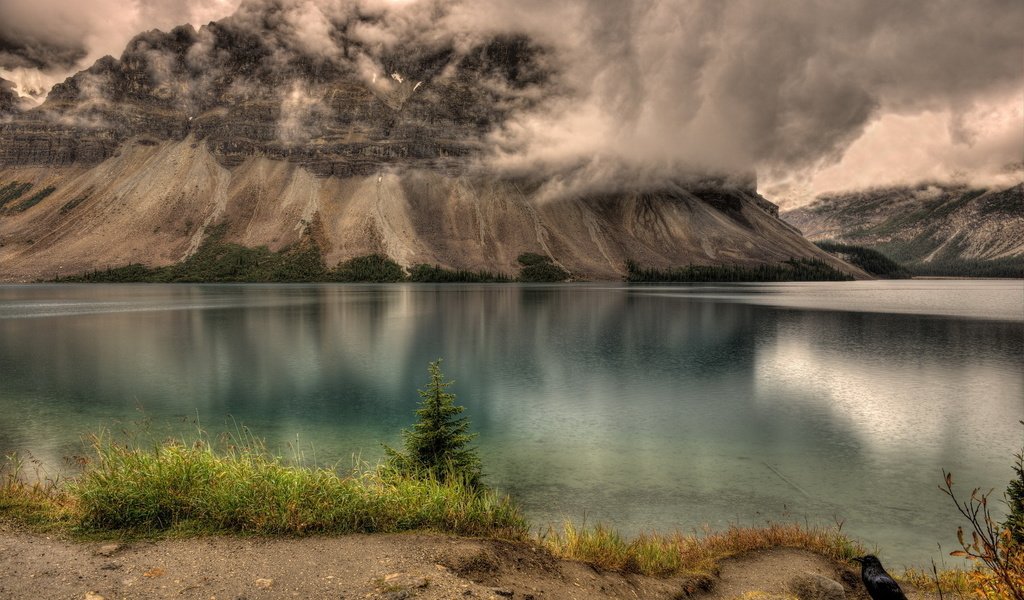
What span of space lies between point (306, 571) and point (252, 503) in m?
2.30

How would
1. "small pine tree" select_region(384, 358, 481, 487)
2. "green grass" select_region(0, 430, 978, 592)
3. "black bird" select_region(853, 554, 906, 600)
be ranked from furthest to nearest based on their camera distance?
1. "small pine tree" select_region(384, 358, 481, 487)
2. "green grass" select_region(0, 430, 978, 592)
3. "black bird" select_region(853, 554, 906, 600)

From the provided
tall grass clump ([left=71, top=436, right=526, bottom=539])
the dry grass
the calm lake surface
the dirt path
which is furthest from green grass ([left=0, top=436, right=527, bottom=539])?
the calm lake surface

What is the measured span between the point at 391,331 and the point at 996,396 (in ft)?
205

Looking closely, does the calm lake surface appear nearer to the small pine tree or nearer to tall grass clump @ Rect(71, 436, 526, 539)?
the small pine tree

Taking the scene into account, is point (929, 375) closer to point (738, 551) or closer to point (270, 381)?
point (738, 551)

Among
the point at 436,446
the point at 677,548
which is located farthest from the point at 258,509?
the point at 677,548

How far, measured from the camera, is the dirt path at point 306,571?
299 inches

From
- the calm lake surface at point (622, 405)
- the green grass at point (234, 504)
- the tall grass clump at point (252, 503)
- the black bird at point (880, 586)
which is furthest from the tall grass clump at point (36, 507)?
the black bird at point (880, 586)

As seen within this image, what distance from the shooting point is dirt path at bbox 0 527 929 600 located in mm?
7598

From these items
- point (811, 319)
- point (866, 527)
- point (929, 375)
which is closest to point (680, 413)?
point (866, 527)

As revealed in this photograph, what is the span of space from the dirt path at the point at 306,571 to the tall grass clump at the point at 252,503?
460 millimetres

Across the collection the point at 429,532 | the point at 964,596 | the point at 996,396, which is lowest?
the point at 996,396

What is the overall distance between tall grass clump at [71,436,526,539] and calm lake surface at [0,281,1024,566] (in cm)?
835

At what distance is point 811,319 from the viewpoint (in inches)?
3664
